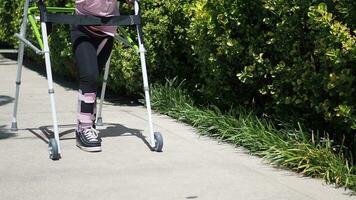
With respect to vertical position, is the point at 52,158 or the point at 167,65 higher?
the point at 167,65

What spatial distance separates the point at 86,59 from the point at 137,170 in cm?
122

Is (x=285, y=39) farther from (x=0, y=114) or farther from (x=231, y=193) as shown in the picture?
(x=0, y=114)

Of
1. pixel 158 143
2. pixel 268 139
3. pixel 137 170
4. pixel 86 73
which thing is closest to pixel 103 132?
pixel 158 143

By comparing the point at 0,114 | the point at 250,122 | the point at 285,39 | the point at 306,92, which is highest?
the point at 285,39

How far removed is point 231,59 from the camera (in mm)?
6477

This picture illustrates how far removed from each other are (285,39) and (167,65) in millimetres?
2682

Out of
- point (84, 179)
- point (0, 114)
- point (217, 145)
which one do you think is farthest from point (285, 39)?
point (0, 114)

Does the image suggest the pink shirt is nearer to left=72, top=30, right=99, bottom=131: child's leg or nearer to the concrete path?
left=72, top=30, right=99, bottom=131: child's leg

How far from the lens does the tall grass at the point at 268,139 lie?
5.13 metres

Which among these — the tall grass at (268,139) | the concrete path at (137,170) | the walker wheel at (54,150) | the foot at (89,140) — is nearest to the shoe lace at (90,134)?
the foot at (89,140)

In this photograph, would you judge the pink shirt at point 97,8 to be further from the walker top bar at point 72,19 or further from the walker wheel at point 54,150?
the walker wheel at point 54,150

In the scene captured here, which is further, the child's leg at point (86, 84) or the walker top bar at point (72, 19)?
the child's leg at point (86, 84)

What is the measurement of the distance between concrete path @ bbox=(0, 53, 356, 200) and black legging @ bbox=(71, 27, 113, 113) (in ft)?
2.10

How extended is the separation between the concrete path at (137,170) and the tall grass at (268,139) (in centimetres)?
11
